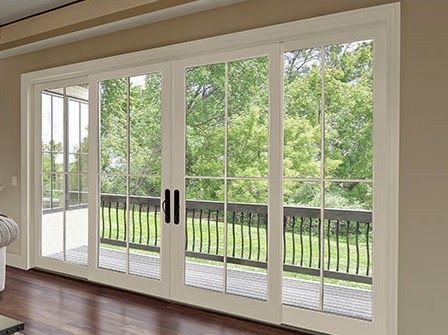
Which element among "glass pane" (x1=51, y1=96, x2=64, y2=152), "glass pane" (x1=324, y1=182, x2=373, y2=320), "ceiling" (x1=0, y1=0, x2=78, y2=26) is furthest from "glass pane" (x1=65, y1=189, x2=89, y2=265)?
"glass pane" (x1=324, y1=182, x2=373, y2=320)

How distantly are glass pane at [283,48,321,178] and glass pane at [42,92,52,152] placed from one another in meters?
3.06

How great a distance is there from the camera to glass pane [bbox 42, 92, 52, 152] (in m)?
5.00

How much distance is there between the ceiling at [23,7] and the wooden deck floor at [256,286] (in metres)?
2.54

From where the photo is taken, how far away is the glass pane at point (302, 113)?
3148 mm

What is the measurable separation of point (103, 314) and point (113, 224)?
3.31 ft

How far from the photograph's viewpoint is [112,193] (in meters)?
4.30

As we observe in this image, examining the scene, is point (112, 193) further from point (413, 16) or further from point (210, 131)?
point (413, 16)

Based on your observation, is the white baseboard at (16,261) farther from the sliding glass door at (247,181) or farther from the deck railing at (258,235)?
the deck railing at (258,235)

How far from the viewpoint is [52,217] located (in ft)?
16.2

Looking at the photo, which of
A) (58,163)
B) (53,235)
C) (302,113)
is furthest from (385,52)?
(53,235)

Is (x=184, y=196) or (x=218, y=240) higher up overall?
(x=184, y=196)

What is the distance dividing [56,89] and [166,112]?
5.85 feet

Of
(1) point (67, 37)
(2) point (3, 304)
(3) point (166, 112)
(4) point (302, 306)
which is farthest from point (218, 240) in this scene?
(1) point (67, 37)

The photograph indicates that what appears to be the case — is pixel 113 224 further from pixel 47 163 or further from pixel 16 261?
pixel 16 261
